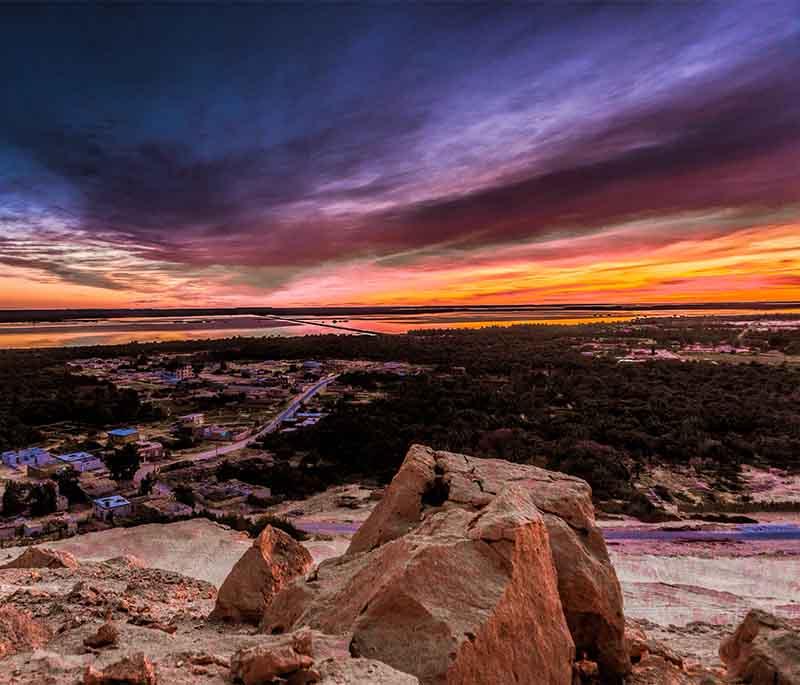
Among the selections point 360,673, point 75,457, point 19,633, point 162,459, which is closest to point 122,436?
point 75,457

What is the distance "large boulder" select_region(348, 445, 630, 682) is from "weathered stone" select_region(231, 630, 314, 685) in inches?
114

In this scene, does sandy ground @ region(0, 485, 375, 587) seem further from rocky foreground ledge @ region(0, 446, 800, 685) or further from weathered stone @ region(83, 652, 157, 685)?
weathered stone @ region(83, 652, 157, 685)

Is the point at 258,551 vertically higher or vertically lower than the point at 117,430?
higher

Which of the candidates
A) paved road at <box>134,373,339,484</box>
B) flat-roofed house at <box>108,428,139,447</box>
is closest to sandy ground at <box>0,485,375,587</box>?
paved road at <box>134,373,339,484</box>

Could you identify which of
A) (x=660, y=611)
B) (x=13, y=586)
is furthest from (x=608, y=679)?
(x=13, y=586)

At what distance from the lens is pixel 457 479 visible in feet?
23.9

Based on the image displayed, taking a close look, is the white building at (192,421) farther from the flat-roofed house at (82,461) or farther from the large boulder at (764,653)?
the large boulder at (764,653)

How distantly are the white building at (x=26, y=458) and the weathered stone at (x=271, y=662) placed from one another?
1267 inches

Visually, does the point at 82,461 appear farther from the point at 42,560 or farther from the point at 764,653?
the point at 764,653

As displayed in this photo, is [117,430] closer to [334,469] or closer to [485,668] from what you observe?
[334,469]

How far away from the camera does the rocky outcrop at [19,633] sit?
5.04 m

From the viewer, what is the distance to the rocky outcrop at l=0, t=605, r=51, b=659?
16.5 ft

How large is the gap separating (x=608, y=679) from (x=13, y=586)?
8.67 meters

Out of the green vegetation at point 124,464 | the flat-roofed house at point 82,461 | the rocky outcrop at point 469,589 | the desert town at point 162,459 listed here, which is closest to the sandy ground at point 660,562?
the desert town at point 162,459
